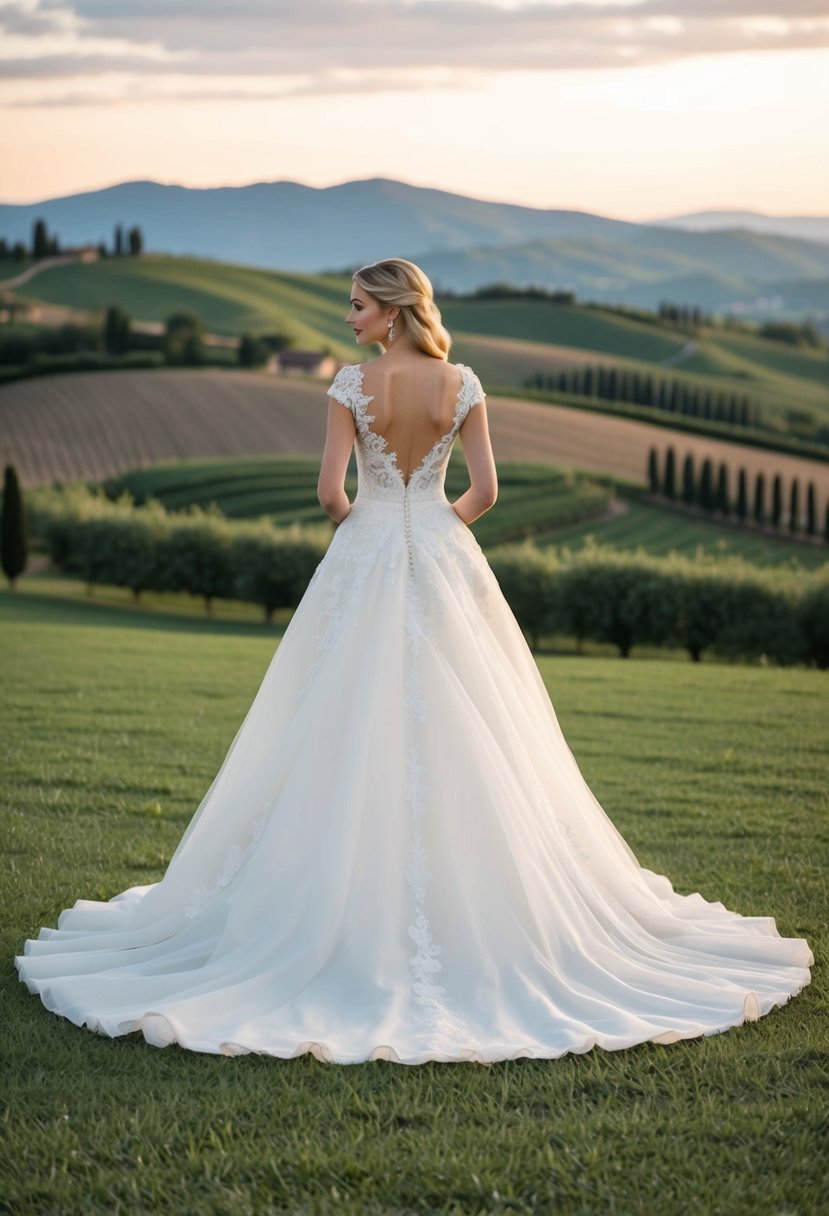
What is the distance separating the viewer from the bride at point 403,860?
5.67 m

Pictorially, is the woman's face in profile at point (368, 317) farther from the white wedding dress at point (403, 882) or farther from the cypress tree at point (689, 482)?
the cypress tree at point (689, 482)

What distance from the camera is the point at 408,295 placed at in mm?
6348

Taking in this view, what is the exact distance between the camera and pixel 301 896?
6062 mm

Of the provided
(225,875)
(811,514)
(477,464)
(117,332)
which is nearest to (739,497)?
(811,514)

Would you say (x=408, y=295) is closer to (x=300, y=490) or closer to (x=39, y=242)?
(x=300, y=490)

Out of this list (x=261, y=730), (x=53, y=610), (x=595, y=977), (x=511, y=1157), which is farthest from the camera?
(x=53, y=610)

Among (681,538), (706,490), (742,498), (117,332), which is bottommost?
(681,538)

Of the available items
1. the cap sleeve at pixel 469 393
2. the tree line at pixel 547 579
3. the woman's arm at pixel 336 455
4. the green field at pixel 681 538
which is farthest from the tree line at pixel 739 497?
the woman's arm at pixel 336 455

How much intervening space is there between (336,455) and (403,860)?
83.8 inches

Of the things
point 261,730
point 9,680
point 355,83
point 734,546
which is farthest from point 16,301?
point 261,730

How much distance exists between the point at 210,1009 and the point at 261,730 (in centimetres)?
159

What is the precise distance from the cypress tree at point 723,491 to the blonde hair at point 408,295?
2751 inches

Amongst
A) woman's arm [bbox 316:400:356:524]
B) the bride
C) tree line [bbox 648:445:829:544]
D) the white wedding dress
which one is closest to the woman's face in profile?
the bride

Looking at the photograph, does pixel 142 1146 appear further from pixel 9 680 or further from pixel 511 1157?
pixel 9 680
